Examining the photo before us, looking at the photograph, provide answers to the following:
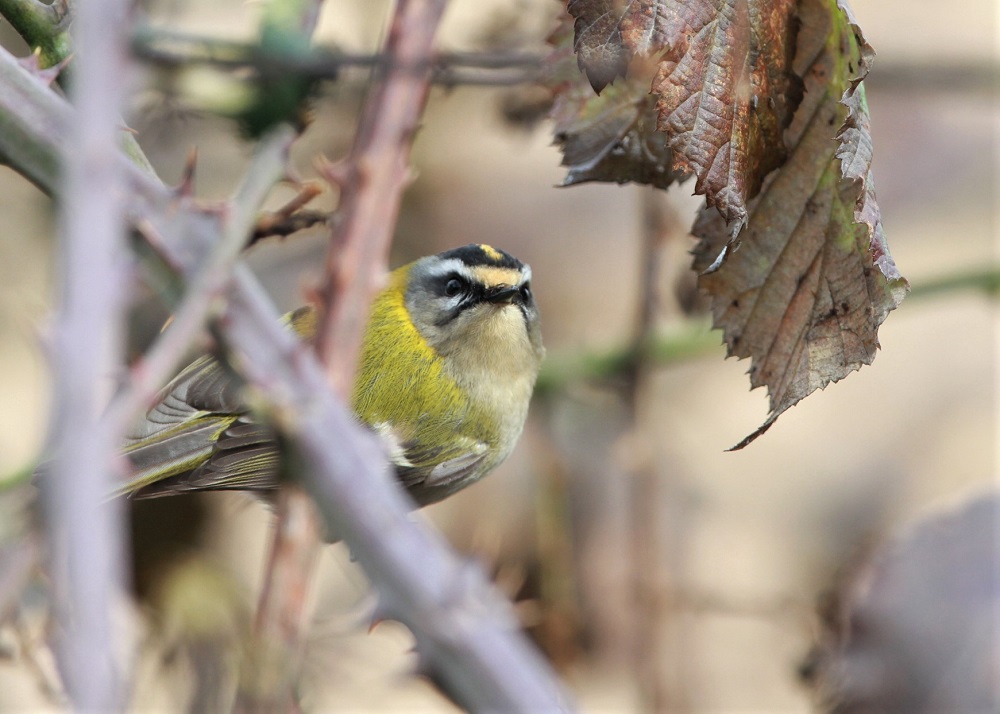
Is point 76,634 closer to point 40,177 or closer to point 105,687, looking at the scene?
point 105,687

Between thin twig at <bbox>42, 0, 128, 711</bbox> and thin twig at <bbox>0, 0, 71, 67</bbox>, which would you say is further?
thin twig at <bbox>0, 0, 71, 67</bbox>

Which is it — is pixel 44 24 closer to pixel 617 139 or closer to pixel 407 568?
pixel 617 139

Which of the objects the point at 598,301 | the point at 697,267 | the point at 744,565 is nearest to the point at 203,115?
the point at 697,267

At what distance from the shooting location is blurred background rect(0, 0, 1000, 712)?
3.97 metres

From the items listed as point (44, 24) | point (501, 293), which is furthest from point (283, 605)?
point (501, 293)

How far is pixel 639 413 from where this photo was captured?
3.66 meters

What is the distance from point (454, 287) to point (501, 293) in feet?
0.51

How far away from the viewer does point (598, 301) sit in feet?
17.7

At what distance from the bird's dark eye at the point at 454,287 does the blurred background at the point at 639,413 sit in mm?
898

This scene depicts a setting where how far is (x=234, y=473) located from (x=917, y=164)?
4377 mm

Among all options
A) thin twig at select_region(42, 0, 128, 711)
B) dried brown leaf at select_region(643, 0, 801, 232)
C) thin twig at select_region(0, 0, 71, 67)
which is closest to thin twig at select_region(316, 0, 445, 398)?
thin twig at select_region(42, 0, 128, 711)

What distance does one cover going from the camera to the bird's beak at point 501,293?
2.66 meters

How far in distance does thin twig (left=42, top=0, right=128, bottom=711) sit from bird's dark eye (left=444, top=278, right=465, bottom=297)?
199 cm

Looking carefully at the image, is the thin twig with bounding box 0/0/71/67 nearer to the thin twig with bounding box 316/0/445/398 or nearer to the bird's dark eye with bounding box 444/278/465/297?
the thin twig with bounding box 316/0/445/398
